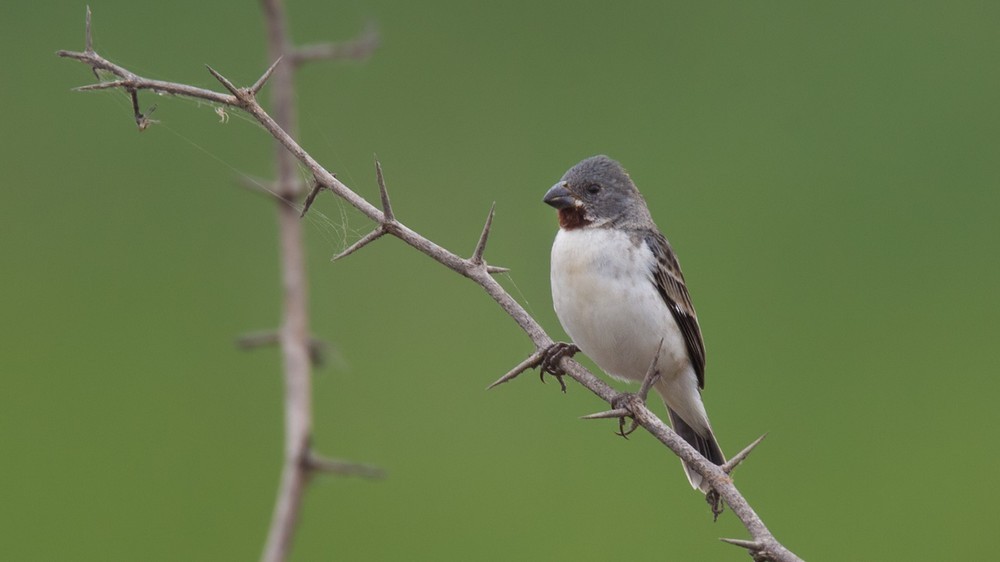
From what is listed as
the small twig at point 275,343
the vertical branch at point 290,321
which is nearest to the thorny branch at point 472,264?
the vertical branch at point 290,321

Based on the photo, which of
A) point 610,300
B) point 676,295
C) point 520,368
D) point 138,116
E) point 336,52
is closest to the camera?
point 138,116

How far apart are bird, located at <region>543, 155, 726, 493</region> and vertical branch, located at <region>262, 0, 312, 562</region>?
1071 millimetres

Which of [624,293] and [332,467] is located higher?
[624,293]

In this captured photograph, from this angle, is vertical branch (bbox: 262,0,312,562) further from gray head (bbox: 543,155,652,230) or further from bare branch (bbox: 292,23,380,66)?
gray head (bbox: 543,155,652,230)

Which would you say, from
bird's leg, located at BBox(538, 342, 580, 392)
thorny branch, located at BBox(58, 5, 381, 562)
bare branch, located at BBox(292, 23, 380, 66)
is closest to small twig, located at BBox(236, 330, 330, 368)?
thorny branch, located at BBox(58, 5, 381, 562)

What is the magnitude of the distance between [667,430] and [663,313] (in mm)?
1856

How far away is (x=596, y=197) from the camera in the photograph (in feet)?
13.4

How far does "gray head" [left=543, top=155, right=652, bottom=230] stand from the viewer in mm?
4035

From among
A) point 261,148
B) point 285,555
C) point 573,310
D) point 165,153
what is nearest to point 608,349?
point 573,310

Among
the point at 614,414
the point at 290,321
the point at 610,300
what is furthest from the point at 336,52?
the point at 614,414

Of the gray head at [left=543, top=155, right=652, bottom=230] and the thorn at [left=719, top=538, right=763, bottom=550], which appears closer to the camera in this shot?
the thorn at [left=719, top=538, right=763, bottom=550]

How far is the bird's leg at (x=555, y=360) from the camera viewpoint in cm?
248

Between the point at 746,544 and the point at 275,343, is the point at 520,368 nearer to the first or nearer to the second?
the point at 746,544

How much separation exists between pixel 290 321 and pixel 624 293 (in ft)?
4.06
